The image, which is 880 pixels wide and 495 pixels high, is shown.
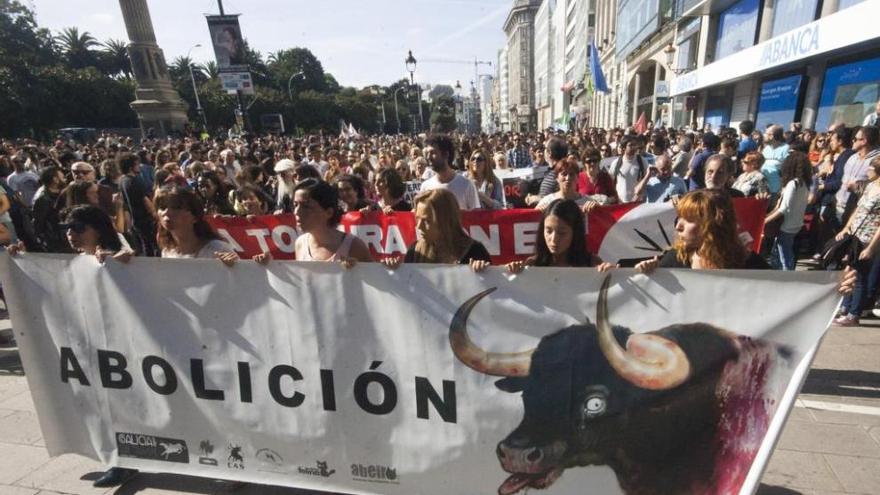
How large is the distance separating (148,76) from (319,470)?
35.3 meters

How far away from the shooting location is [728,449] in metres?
2.06

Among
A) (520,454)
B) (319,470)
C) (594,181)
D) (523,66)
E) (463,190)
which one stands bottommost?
(319,470)

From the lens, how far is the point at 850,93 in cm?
1212

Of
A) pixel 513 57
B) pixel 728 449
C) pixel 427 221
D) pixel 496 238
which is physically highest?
pixel 513 57

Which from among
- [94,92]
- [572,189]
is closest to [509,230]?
[572,189]

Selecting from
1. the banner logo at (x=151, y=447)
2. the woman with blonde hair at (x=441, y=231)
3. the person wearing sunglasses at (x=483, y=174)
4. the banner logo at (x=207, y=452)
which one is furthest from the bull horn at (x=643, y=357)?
the person wearing sunglasses at (x=483, y=174)

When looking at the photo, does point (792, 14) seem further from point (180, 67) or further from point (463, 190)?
point (180, 67)

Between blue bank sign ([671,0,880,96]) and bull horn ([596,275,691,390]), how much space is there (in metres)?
12.1

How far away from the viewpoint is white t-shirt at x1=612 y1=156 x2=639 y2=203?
6254 mm

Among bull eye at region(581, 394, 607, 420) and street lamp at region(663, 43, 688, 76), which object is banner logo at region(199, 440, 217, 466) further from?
street lamp at region(663, 43, 688, 76)

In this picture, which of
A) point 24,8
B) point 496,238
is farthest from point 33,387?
point 24,8

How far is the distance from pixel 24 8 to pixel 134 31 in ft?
161

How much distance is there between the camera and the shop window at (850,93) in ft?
36.7

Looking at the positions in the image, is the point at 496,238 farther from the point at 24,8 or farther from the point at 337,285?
the point at 24,8
